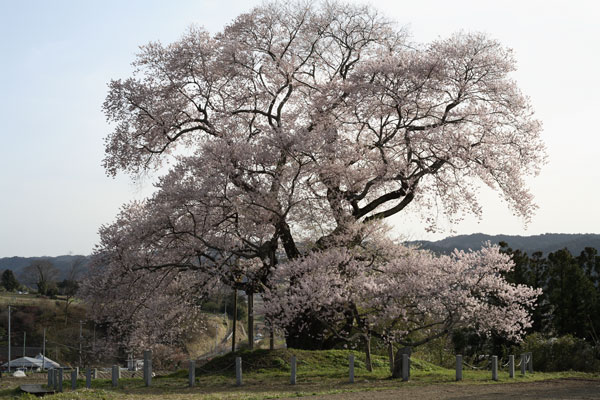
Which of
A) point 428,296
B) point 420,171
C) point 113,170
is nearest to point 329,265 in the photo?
point 428,296

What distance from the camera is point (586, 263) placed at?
3756 cm

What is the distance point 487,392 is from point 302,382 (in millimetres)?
5221

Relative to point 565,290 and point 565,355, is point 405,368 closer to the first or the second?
point 565,355

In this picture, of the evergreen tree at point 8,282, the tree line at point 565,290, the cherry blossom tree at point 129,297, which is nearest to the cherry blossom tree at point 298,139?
the cherry blossom tree at point 129,297

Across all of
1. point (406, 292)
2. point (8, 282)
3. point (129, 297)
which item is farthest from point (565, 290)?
point (8, 282)

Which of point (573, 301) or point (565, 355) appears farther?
point (573, 301)

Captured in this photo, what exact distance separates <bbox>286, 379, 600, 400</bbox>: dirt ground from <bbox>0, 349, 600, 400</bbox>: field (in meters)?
0.03

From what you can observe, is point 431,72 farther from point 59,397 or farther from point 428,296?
point 59,397

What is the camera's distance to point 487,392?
1459 centimetres

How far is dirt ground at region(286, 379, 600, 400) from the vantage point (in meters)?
13.6

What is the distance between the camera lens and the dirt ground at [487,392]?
1363 centimetres

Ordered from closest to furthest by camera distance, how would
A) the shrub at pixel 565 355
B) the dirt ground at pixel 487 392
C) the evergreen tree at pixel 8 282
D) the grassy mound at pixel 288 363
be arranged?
the dirt ground at pixel 487 392 < the grassy mound at pixel 288 363 < the shrub at pixel 565 355 < the evergreen tree at pixel 8 282

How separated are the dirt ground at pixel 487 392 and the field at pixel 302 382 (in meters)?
0.03

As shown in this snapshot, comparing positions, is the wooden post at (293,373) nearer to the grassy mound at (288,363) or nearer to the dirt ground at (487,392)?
the grassy mound at (288,363)
